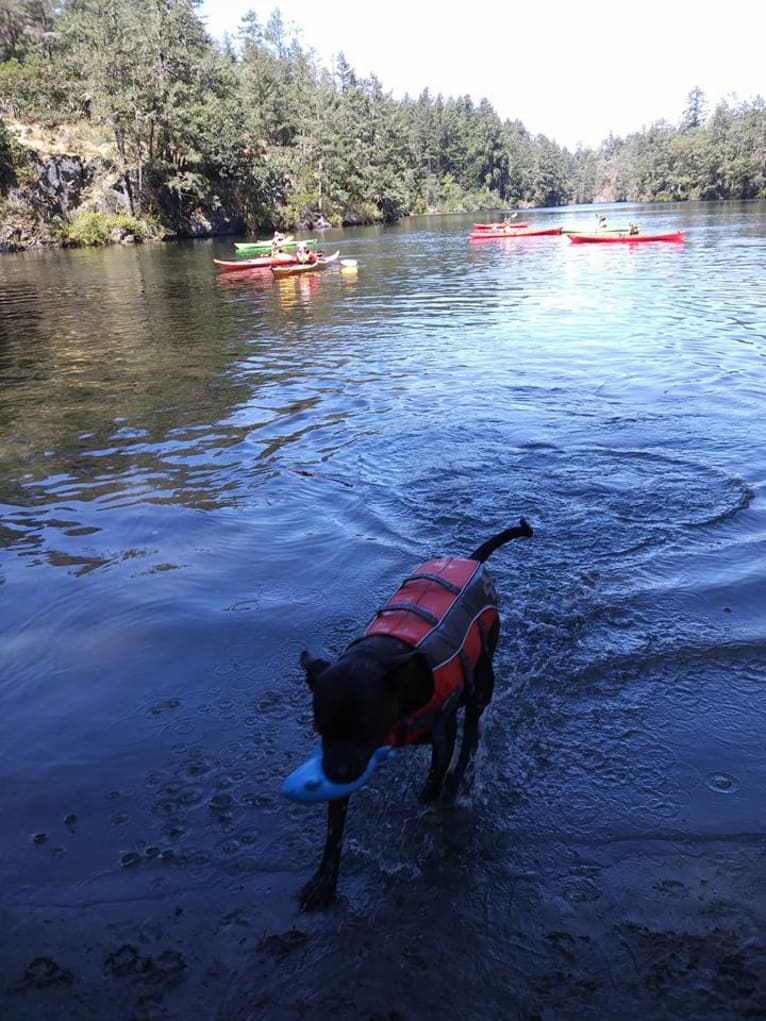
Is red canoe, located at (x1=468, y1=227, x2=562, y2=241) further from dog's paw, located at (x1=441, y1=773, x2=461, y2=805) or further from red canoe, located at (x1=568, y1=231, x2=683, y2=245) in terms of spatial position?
dog's paw, located at (x1=441, y1=773, x2=461, y2=805)

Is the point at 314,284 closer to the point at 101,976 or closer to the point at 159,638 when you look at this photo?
the point at 159,638

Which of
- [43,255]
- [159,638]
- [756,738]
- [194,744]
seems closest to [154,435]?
[159,638]

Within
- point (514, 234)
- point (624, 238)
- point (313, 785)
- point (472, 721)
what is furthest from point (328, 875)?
point (514, 234)

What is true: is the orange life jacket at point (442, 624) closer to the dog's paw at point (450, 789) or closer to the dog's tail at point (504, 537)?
the dog's tail at point (504, 537)

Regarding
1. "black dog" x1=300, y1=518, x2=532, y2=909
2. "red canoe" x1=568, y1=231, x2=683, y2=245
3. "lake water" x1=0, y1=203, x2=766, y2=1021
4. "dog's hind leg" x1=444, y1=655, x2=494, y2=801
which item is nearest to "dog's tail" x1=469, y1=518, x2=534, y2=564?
"black dog" x1=300, y1=518, x2=532, y2=909

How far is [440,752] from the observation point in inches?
122

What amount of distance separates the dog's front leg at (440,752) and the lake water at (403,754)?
5.2 inches

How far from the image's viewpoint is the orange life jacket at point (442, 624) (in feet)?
9.50

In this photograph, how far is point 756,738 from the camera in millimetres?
3723

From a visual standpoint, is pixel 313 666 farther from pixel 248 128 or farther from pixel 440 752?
pixel 248 128

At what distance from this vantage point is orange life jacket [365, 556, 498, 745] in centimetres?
289

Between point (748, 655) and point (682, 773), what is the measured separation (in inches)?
50.4

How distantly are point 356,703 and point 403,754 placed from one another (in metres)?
1.41

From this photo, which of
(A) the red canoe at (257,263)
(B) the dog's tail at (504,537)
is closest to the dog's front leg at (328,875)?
(B) the dog's tail at (504,537)
